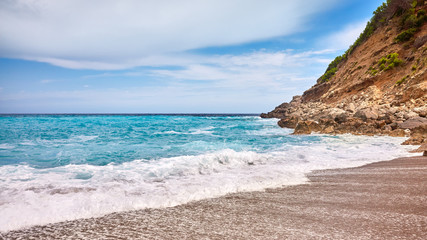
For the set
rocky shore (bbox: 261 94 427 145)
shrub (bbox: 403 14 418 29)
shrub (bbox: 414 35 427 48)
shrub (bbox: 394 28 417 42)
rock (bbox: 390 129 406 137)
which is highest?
shrub (bbox: 403 14 418 29)

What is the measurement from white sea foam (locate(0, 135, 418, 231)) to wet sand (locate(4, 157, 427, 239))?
339mm

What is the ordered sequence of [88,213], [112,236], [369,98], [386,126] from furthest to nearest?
[369,98] < [386,126] < [88,213] < [112,236]

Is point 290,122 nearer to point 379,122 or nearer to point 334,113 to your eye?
point 334,113

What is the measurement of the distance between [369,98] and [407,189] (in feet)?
72.4

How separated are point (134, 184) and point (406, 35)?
3317cm

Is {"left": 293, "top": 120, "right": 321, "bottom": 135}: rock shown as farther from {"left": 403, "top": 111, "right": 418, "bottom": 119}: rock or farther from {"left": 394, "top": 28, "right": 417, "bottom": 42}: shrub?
{"left": 394, "top": 28, "right": 417, "bottom": 42}: shrub

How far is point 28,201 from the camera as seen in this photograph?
3738 millimetres

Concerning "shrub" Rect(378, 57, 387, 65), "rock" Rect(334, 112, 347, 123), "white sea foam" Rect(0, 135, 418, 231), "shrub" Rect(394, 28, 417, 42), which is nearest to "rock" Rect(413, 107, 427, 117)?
"rock" Rect(334, 112, 347, 123)

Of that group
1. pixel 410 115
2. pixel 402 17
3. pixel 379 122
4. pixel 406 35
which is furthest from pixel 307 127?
pixel 402 17

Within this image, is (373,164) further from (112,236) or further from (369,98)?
(369,98)

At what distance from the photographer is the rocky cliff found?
1455cm

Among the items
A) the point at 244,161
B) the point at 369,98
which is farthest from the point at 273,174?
the point at 369,98

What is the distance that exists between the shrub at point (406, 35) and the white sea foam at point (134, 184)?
2619 centimetres

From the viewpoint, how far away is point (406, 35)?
26203 mm
